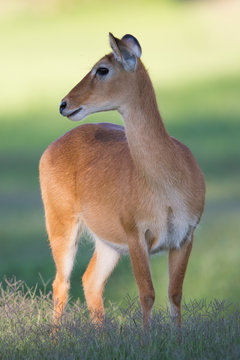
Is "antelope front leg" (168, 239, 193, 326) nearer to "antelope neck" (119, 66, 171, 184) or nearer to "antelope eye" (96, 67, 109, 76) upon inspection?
"antelope neck" (119, 66, 171, 184)

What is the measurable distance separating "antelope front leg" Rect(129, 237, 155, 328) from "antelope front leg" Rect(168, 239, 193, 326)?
8.1 inches

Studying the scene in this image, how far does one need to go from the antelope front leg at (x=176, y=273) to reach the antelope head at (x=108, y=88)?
3.81 ft

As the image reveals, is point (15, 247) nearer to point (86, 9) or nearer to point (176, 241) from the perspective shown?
point (176, 241)

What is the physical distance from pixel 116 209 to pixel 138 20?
67.4 ft

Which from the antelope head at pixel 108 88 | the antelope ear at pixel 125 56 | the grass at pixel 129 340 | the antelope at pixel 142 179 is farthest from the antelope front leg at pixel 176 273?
the antelope ear at pixel 125 56

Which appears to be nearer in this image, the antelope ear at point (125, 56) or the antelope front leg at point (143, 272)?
the antelope ear at point (125, 56)

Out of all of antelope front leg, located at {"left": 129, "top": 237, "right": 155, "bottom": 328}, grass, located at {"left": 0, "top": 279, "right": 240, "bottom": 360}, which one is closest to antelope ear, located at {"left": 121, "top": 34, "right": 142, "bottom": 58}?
antelope front leg, located at {"left": 129, "top": 237, "right": 155, "bottom": 328}

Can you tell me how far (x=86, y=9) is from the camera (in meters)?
27.9

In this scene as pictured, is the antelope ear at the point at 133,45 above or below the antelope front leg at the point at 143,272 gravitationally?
above

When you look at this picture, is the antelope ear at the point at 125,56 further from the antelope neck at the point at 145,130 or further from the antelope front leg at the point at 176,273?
the antelope front leg at the point at 176,273

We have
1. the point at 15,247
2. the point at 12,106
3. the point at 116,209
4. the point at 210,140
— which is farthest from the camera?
the point at 12,106

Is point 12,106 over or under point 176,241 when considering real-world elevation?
under

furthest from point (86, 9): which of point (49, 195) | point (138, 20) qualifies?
point (49, 195)

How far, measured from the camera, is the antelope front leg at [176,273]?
21.7ft
